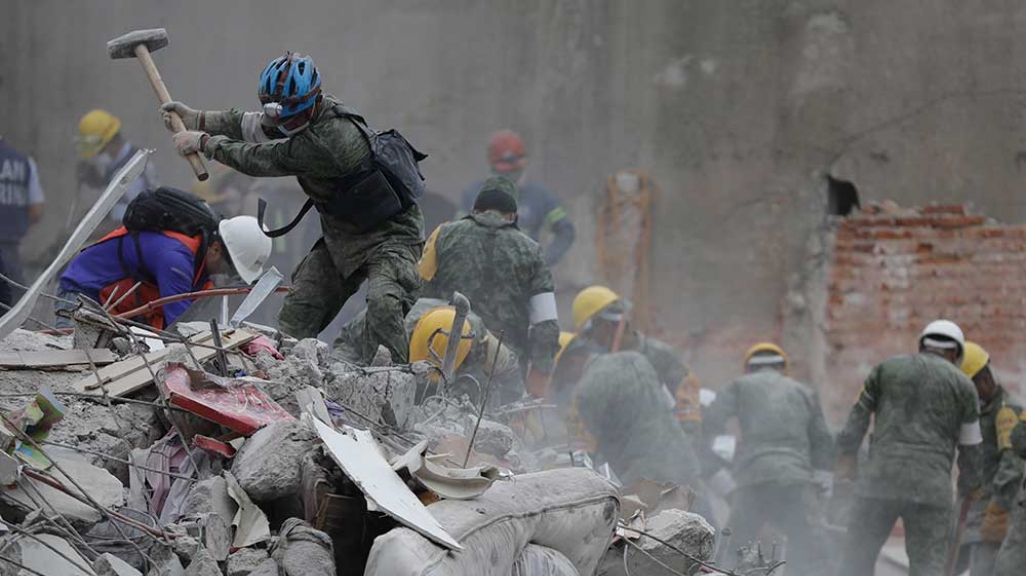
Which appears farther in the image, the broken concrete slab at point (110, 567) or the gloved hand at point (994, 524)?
the gloved hand at point (994, 524)

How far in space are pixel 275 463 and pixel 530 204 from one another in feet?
28.0

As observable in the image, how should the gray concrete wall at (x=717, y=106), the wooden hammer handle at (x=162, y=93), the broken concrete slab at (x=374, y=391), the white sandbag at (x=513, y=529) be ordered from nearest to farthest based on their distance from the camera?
the white sandbag at (x=513, y=529) → the broken concrete slab at (x=374, y=391) → the wooden hammer handle at (x=162, y=93) → the gray concrete wall at (x=717, y=106)

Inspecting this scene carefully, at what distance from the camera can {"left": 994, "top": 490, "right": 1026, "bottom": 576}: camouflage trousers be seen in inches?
348

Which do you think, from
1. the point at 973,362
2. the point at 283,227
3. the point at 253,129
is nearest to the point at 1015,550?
the point at 973,362

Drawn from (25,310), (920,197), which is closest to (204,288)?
(25,310)

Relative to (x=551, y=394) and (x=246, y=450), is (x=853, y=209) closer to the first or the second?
(x=551, y=394)

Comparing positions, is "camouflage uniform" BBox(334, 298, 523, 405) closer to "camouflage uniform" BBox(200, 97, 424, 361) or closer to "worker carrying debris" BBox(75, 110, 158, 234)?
"camouflage uniform" BBox(200, 97, 424, 361)

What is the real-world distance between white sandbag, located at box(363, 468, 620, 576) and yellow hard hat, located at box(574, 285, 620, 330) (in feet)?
18.5

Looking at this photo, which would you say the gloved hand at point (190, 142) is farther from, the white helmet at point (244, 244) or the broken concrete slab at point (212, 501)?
the broken concrete slab at point (212, 501)

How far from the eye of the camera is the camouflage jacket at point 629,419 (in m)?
9.37

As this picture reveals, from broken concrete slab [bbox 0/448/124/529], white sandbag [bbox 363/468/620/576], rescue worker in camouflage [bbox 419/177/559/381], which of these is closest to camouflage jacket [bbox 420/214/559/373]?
rescue worker in camouflage [bbox 419/177/559/381]

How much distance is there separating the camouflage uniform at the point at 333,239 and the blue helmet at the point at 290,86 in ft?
0.33

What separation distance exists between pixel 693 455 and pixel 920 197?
5.61 metres

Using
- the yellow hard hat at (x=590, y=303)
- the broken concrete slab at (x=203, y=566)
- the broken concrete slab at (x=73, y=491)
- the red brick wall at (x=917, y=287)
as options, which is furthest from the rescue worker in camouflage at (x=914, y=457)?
the broken concrete slab at (x=203, y=566)
